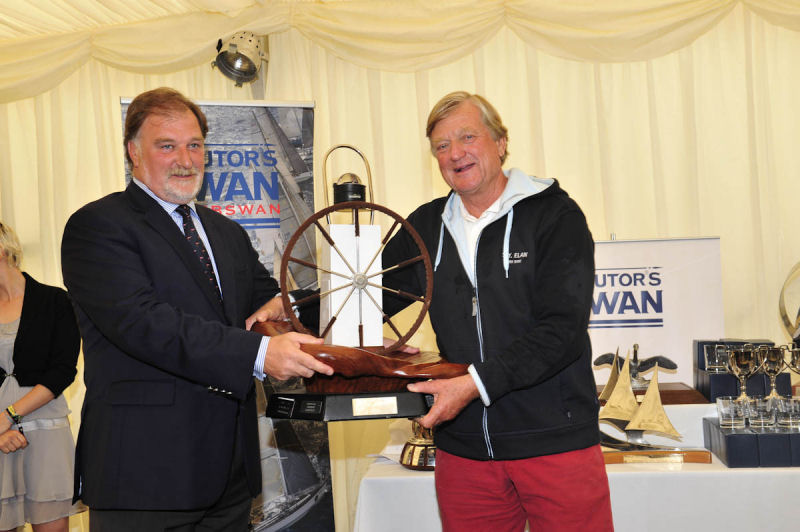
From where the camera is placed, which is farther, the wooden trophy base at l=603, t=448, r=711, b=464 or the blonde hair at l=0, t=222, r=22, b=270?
the blonde hair at l=0, t=222, r=22, b=270

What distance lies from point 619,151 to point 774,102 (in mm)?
976

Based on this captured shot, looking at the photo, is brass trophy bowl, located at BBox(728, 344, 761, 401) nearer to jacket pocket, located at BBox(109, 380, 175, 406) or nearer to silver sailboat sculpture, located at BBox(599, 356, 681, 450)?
silver sailboat sculpture, located at BBox(599, 356, 681, 450)

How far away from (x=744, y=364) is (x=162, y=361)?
6.78 feet

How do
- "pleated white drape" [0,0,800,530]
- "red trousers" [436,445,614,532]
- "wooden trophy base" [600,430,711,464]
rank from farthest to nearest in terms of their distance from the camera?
"pleated white drape" [0,0,800,530]
"wooden trophy base" [600,430,711,464]
"red trousers" [436,445,614,532]

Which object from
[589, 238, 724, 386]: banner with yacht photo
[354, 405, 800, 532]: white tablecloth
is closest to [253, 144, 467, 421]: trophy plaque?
[354, 405, 800, 532]: white tablecloth

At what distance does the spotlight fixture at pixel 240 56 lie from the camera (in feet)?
14.9

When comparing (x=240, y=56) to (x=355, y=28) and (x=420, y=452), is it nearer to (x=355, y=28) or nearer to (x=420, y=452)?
(x=355, y=28)

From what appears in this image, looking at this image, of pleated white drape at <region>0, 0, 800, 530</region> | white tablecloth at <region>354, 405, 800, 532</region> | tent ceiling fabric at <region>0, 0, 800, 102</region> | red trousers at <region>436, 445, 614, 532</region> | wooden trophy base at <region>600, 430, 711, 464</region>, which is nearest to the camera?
red trousers at <region>436, 445, 614, 532</region>

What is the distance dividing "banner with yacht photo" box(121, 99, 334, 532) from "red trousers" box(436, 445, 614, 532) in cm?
184

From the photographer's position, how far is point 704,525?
251 cm

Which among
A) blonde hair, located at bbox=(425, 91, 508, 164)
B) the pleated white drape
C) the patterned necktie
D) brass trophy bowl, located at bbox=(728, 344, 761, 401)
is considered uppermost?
the pleated white drape

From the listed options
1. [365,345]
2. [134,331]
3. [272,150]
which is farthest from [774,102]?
[134,331]

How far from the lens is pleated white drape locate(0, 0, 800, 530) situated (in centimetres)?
453

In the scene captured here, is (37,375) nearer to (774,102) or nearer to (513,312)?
(513,312)
